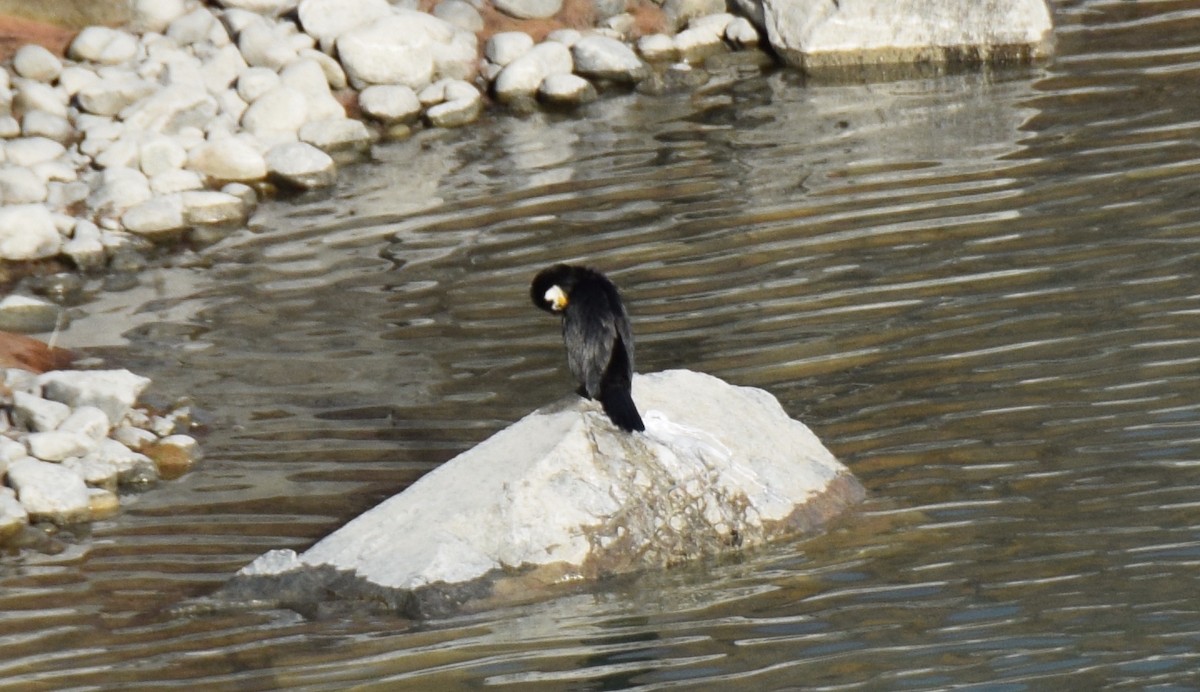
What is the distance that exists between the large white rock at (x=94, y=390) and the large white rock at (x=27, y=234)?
2.69 metres

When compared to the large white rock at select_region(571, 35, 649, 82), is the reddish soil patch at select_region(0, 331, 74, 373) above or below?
below

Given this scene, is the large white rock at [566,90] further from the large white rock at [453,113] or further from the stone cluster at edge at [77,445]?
the stone cluster at edge at [77,445]

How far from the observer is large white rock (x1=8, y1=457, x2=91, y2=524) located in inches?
260

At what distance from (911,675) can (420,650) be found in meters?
1.37

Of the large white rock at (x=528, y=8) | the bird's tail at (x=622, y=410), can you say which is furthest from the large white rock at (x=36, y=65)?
the bird's tail at (x=622, y=410)

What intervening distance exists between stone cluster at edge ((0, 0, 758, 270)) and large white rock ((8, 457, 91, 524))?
3403 millimetres

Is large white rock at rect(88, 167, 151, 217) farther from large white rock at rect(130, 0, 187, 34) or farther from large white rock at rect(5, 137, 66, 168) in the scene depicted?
large white rock at rect(130, 0, 187, 34)

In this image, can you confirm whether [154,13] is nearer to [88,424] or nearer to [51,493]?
[88,424]

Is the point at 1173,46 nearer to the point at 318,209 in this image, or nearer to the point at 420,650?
the point at 318,209

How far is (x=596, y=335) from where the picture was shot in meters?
6.02

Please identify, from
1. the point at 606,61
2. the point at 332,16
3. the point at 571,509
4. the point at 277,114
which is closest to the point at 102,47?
the point at 277,114

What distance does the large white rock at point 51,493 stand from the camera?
6.59 m

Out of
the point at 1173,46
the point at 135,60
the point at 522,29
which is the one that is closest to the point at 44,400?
the point at 135,60

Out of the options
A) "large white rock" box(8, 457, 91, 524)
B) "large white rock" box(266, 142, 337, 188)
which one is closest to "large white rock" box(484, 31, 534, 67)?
"large white rock" box(266, 142, 337, 188)
